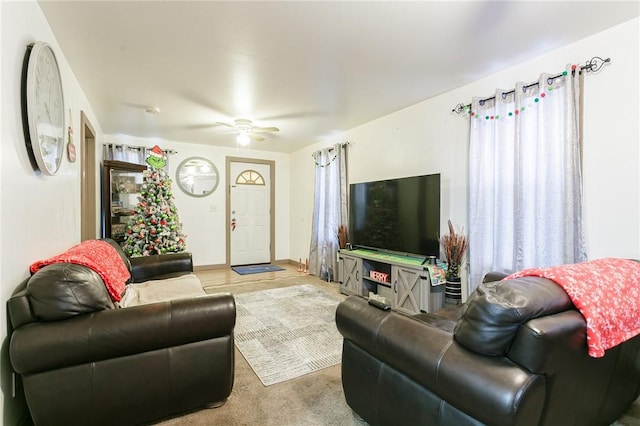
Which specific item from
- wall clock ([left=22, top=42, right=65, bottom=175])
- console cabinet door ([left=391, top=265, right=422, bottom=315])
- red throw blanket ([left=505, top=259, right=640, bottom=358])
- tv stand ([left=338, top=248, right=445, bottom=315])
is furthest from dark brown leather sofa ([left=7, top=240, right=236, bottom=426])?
console cabinet door ([left=391, top=265, right=422, bottom=315])

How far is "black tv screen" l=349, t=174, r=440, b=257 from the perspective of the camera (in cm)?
319

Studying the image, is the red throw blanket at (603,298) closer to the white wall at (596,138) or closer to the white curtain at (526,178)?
the white wall at (596,138)

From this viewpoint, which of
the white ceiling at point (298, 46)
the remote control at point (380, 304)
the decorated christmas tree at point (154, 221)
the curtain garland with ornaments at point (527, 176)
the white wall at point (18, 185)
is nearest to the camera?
the white wall at point (18, 185)

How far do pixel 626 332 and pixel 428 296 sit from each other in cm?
181

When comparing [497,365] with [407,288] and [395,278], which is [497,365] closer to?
[407,288]

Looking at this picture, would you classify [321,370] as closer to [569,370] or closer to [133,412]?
[133,412]

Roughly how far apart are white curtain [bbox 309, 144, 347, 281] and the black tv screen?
0.52m

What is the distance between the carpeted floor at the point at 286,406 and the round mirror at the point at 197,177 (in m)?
4.25

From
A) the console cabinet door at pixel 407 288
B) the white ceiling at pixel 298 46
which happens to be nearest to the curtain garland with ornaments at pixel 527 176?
the white ceiling at pixel 298 46

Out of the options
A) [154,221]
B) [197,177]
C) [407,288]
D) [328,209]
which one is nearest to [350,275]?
[407,288]

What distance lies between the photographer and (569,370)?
1118mm

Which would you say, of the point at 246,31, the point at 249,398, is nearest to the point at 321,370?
the point at 249,398

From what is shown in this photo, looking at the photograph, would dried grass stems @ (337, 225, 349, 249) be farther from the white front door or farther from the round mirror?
the round mirror

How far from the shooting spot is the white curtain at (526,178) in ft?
7.37
